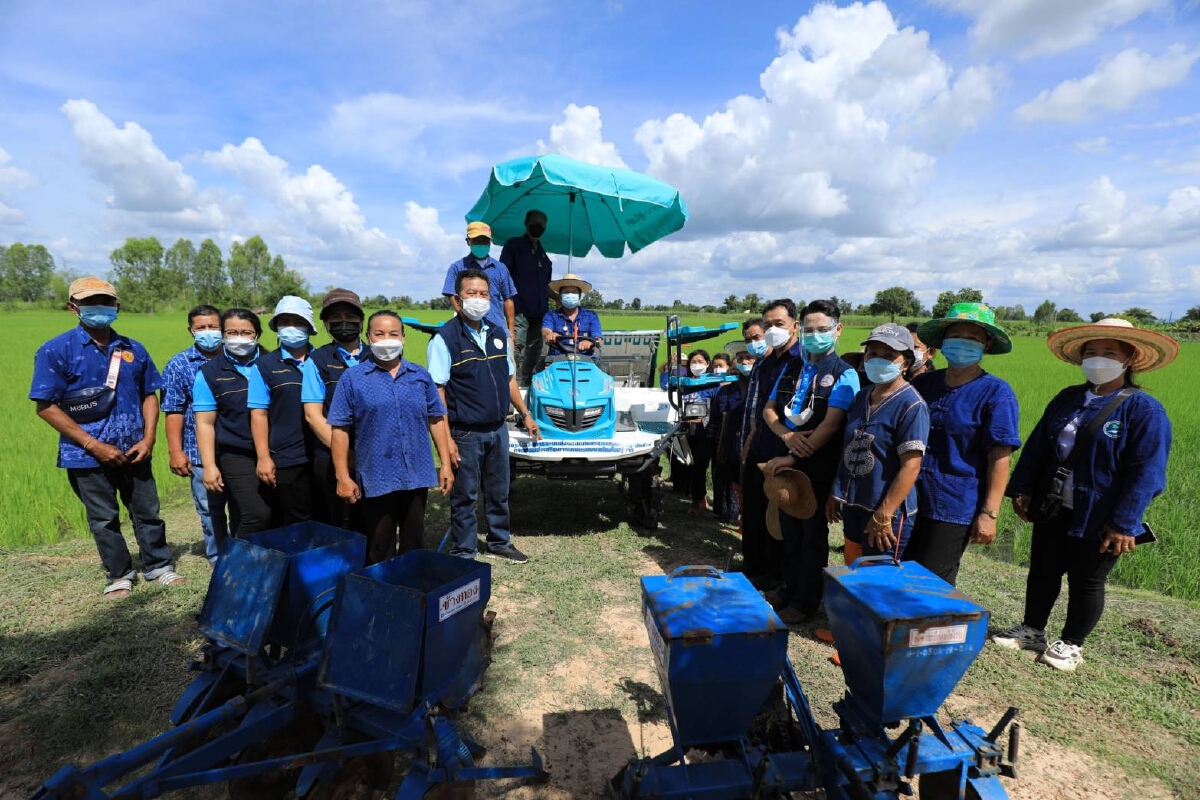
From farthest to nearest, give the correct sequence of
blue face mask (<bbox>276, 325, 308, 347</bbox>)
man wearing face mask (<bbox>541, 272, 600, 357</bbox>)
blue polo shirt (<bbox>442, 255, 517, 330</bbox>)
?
man wearing face mask (<bbox>541, 272, 600, 357</bbox>)
blue polo shirt (<bbox>442, 255, 517, 330</bbox>)
blue face mask (<bbox>276, 325, 308, 347</bbox>)

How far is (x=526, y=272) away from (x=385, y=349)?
127 inches

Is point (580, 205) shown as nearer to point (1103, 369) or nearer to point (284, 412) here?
point (284, 412)

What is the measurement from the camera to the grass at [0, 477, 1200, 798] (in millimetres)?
2615

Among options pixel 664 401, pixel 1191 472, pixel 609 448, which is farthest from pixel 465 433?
pixel 1191 472

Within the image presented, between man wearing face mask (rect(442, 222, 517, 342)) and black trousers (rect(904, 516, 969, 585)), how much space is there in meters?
3.46

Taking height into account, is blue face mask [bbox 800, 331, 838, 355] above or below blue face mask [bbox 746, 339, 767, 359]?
above

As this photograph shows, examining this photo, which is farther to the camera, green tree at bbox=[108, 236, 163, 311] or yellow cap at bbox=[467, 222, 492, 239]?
green tree at bbox=[108, 236, 163, 311]

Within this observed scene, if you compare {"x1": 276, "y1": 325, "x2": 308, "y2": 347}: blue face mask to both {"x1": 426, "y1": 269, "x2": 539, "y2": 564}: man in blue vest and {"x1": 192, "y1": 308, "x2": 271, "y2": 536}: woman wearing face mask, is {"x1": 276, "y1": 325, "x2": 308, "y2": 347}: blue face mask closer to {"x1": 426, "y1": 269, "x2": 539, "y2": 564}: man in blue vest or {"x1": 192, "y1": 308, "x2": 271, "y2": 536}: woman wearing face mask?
{"x1": 192, "y1": 308, "x2": 271, "y2": 536}: woman wearing face mask

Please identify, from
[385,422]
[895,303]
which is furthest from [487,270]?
[895,303]

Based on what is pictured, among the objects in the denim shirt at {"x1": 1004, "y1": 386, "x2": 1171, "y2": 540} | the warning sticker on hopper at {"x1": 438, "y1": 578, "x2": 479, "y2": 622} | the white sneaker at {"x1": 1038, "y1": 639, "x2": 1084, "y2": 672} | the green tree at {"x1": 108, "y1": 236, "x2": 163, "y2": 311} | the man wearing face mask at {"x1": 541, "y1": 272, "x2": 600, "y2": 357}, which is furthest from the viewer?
the green tree at {"x1": 108, "y1": 236, "x2": 163, "y2": 311}

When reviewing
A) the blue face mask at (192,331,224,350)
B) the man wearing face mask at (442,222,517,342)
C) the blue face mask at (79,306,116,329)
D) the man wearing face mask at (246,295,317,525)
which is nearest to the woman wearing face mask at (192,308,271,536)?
the man wearing face mask at (246,295,317,525)

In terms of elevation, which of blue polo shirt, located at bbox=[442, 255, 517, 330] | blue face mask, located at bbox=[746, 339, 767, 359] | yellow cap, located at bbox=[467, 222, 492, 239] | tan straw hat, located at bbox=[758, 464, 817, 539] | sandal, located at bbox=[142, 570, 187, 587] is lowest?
sandal, located at bbox=[142, 570, 187, 587]

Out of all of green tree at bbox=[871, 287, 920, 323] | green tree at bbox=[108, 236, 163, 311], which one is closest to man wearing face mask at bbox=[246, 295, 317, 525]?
green tree at bbox=[871, 287, 920, 323]

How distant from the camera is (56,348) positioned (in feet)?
12.4
